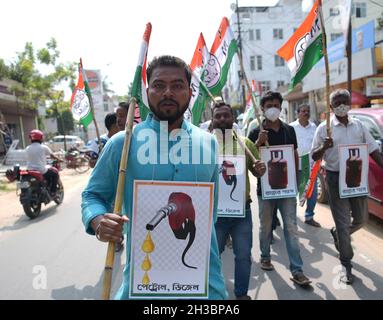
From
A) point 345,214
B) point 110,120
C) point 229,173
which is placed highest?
point 110,120

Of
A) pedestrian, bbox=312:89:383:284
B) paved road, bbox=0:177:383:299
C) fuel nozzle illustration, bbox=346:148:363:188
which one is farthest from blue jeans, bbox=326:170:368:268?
paved road, bbox=0:177:383:299

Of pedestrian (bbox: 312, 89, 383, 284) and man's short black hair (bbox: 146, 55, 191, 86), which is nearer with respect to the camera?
man's short black hair (bbox: 146, 55, 191, 86)

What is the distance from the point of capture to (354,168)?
3918mm

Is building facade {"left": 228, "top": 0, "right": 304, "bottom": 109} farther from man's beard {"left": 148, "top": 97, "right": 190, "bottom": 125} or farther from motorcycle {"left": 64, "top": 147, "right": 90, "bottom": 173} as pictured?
man's beard {"left": 148, "top": 97, "right": 190, "bottom": 125}

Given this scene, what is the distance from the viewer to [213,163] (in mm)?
1919

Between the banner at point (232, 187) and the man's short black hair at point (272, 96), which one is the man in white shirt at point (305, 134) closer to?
the man's short black hair at point (272, 96)

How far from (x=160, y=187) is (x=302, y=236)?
418 centimetres

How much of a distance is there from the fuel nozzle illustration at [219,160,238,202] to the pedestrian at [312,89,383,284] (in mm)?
992

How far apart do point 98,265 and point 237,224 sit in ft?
7.00

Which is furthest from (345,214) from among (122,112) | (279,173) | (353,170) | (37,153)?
Result: (37,153)

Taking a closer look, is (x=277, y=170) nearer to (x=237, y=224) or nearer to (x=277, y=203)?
(x=277, y=203)

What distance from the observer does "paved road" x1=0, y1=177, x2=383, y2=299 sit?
3.66 meters

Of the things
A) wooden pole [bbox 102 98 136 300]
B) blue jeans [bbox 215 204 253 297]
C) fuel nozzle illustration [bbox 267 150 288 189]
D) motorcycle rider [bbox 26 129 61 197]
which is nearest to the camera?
wooden pole [bbox 102 98 136 300]
